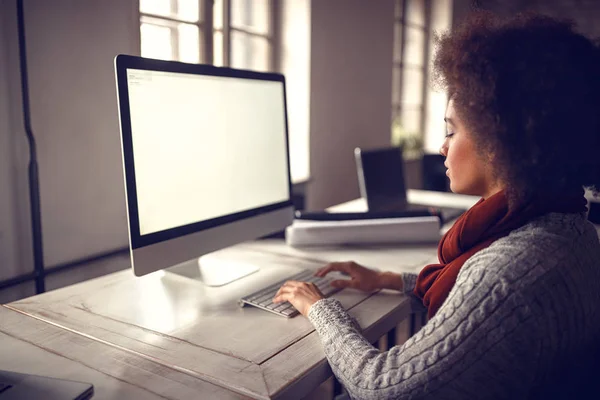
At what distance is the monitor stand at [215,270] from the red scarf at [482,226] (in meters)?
0.53

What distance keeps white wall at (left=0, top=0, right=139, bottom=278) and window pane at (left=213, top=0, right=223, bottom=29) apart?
0.77 m

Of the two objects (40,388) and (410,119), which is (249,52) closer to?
(40,388)

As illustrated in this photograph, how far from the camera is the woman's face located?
2.95 feet

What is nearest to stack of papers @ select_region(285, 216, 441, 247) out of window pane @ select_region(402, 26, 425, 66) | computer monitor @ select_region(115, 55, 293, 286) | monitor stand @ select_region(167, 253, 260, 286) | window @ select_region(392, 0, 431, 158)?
computer monitor @ select_region(115, 55, 293, 286)

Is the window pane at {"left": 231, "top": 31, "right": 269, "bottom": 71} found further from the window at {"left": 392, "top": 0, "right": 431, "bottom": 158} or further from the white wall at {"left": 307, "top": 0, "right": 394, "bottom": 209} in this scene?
the window at {"left": 392, "top": 0, "right": 431, "bottom": 158}

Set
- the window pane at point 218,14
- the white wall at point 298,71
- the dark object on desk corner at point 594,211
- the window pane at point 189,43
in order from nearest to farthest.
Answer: the dark object on desk corner at point 594,211
the window pane at point 189,43
the window pane at point 218,14
the white wall at point 298,71

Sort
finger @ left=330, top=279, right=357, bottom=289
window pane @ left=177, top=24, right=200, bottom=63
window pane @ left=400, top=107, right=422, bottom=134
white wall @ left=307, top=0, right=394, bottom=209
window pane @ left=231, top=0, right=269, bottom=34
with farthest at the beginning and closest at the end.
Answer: window pane @ left=400, top=107, right=422, bottom=134
white wall @ left=307, top=0, right=394, bottom=209
window pane @ left=231, top=0, right=269, bottom=34
window pane @ left=177, top=24, right=200, bottom=63
finger @ left=330, top=279, right=357, bottom=289

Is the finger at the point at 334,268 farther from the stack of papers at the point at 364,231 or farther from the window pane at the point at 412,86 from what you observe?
the window pane at the point at 412,86

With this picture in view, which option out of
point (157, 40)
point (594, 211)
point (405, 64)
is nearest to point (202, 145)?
point (157, 40)

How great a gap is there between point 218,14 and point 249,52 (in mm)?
426

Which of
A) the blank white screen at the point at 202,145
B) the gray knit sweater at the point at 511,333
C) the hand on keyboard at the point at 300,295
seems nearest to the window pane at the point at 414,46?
the blank white screen at the point at 202,145

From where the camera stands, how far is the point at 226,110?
4.21ft

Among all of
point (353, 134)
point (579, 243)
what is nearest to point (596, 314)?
point (579, 243)

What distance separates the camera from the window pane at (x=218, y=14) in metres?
2.65
